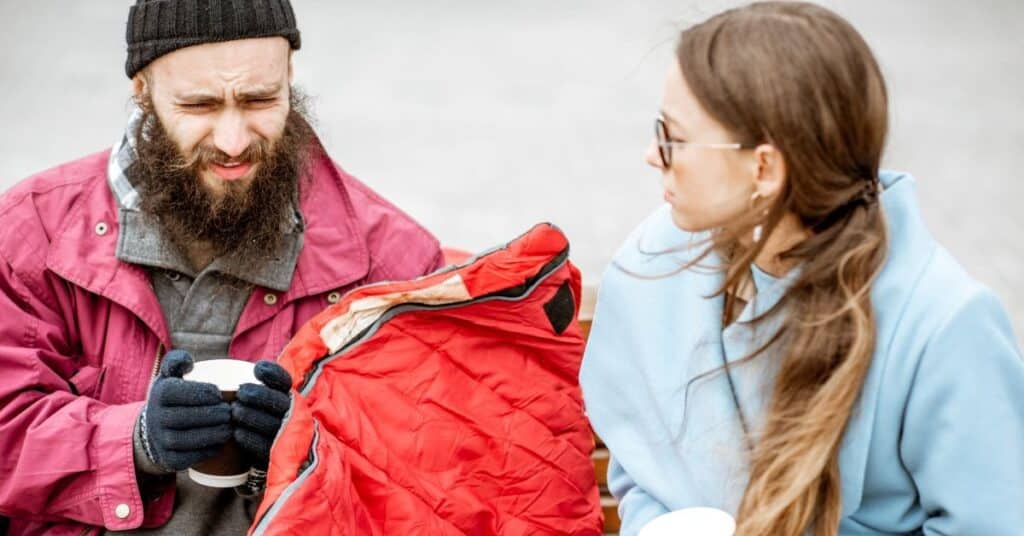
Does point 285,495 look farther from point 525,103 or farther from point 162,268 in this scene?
point 525,103

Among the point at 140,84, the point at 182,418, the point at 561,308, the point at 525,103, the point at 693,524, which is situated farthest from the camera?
the point at 525,103

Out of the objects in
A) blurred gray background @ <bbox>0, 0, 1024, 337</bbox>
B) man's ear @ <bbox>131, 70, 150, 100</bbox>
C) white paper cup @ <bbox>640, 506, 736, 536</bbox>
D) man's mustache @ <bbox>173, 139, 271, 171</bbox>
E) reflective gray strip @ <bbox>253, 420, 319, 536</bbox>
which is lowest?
blurred gray background @ <bbox>0, 0, 1024, 337</bbox>

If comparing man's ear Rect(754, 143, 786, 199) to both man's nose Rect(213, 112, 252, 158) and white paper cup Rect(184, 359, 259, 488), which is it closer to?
white paper cup Rect(184, 359, 259, 488)

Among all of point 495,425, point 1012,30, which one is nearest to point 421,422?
point 495,425

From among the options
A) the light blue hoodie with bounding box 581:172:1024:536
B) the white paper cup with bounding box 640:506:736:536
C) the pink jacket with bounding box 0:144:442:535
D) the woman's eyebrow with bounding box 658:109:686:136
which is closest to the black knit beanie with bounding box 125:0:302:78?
the pink jacket with bounding box 0:144:442:535

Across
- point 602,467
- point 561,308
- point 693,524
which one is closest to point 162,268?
point 561,308

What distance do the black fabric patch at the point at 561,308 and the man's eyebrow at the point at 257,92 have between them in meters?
0.67

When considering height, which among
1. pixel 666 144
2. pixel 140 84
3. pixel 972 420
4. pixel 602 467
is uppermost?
pixel 666 144

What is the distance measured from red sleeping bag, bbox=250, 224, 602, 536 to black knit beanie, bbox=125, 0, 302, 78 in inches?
22.2

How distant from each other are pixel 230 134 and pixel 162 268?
0.29 meters

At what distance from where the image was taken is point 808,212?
2115mm

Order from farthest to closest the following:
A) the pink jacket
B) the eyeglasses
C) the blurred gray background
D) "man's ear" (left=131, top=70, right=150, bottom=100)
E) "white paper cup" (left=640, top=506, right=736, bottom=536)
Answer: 1. the blurred gray background
2. "man's ear" (left=131, top=70, right=150, bottom=100)
3. the pink jacket
4. the eyeglasses
5. "white paper cup" (left=640, top=506, right=736, bottom=536)

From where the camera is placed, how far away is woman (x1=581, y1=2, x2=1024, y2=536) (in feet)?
6.74

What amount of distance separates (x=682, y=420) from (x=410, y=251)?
0.80 m
